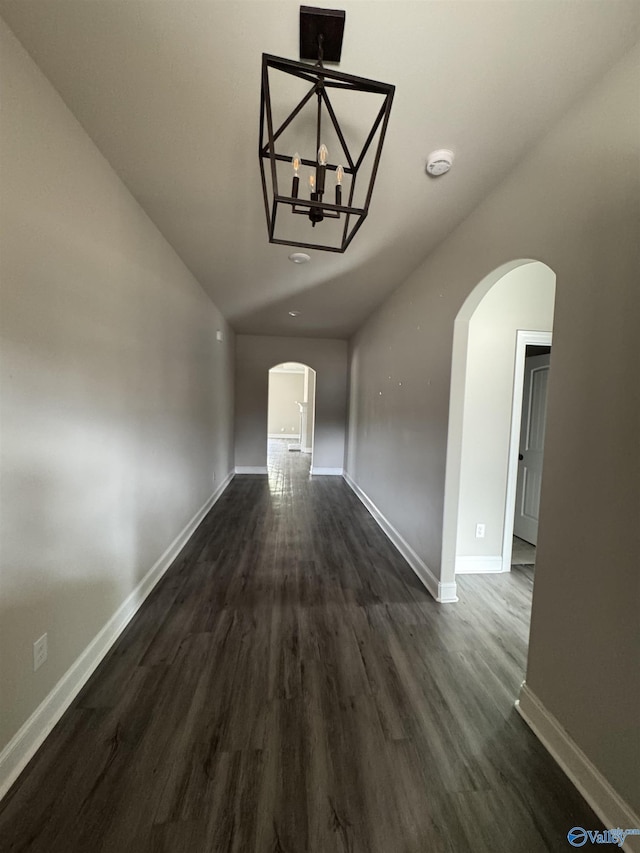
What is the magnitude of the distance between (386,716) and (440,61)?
2.59 m

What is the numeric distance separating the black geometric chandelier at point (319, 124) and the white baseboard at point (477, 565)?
2.63 metres

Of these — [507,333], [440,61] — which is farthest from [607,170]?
[507,333]

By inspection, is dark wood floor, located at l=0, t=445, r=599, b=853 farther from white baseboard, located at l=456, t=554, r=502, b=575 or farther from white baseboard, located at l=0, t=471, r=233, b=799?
white baseboard, located at l=456, t=554, r=502, b=575

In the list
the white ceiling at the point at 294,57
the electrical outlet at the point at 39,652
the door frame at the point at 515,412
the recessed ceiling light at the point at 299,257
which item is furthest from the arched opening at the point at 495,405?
the electrical outlet at the point at 39,652

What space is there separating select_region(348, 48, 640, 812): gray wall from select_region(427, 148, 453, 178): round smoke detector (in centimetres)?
34

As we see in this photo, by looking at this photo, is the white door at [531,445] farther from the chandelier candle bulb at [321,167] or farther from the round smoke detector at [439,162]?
the chandelier candle bulb at [321,167]

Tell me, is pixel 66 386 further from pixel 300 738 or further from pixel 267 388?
pixel 267 388

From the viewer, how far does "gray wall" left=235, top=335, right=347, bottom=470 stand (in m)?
6.22

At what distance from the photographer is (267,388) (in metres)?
6.23

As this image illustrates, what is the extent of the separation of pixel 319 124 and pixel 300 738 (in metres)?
2.34

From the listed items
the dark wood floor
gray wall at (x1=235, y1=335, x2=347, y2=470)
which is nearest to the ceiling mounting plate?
the dark wood floor

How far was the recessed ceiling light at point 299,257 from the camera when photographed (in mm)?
2664

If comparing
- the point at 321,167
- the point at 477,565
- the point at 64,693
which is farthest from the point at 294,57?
the point at 477,565

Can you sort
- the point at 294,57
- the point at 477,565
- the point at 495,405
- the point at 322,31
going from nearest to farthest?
the point at 322,31 → the point at 294,57 → the point at 495,405 → the point at 477,565
